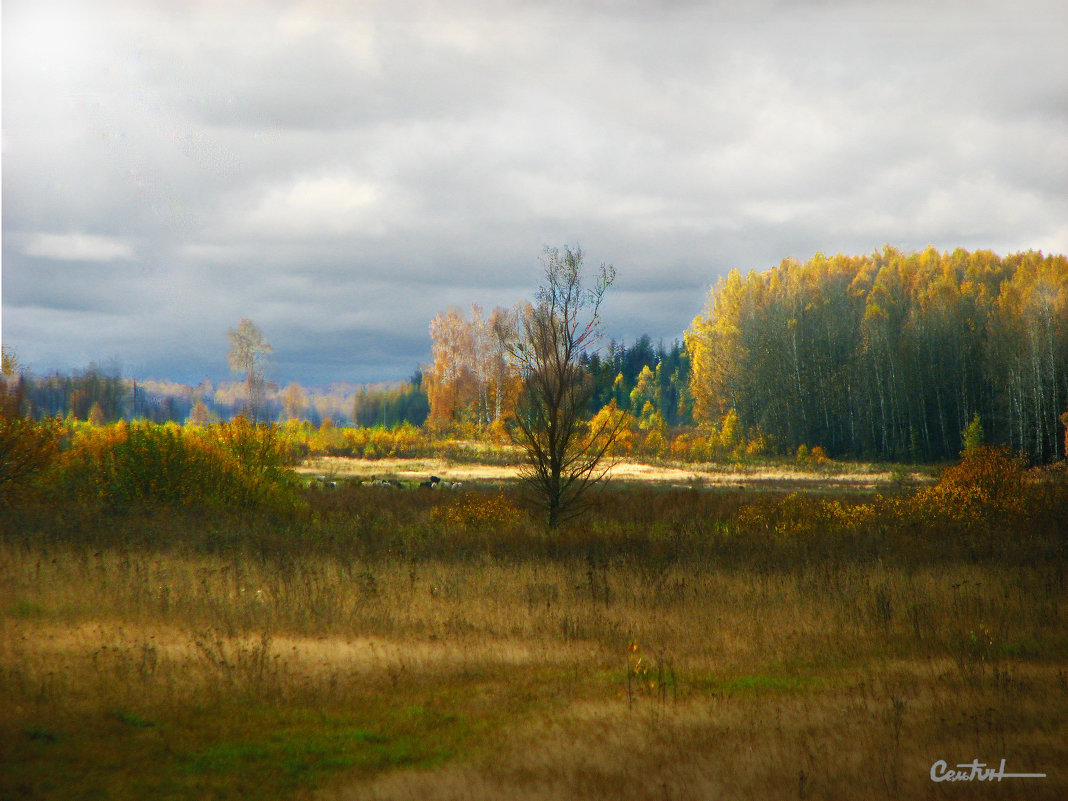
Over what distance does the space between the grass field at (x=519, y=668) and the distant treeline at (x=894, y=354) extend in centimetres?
3645

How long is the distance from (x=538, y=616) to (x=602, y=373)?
7057mm

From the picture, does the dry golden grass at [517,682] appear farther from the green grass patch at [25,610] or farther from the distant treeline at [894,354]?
the distant treeline at [894,354]

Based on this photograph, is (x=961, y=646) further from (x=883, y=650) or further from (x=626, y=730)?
(x=626, y=730)

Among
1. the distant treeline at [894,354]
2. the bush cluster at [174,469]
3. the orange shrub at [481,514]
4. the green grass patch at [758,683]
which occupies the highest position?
the distant treeline at [894,354]

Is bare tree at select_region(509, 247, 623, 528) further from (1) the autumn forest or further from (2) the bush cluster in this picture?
(1) the autumn forest

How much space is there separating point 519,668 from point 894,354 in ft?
173

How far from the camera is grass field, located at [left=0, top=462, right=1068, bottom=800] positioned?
5574 millimetres

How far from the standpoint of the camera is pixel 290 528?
17.7 metres

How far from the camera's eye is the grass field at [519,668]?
18.3ft

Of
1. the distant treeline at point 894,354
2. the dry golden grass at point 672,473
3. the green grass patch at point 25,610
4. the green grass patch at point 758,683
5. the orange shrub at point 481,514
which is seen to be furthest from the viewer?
the distant treeline at point 894,354

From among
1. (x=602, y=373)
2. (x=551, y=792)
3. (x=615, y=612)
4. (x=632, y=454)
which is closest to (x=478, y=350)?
(x=632, y=454)

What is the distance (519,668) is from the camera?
324 inches

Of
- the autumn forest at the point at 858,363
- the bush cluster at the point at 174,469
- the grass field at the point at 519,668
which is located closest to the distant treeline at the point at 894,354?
the autumn forest at the point at 858,363
